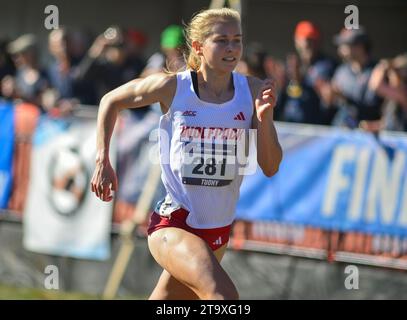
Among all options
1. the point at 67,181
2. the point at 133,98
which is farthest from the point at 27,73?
the point at 133,98

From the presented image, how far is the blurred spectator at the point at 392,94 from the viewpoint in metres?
9.40

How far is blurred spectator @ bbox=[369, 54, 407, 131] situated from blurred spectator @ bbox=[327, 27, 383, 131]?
0.07 meters

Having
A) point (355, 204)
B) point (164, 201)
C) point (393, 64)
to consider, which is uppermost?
point (393, 64)

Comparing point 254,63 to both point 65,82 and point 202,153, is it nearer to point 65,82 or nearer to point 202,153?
point 65,82

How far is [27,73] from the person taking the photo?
11781 mm

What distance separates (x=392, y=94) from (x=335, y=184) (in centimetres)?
93

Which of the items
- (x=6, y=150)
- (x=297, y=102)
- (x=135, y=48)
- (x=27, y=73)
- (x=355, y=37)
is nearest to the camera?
(x=355, y=37)

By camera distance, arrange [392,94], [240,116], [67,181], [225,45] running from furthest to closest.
→ [67,181] < [392,94] < [240,116] < [225,45]

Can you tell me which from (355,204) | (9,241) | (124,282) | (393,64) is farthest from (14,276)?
(393,64)

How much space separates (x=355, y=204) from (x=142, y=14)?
633 centimetres

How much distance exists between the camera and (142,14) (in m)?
14.8

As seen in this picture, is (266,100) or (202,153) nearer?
(266,100)

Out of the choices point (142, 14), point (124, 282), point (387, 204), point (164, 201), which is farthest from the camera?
point (142, 14)

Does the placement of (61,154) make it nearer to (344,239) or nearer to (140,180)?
(140,180)
